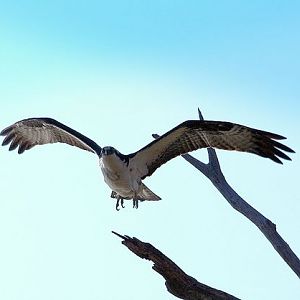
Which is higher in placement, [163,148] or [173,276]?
[163,148]

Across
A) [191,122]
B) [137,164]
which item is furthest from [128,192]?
[191,122]

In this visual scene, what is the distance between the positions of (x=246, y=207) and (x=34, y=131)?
488cm

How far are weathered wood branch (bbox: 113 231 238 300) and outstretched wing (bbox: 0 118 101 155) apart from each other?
3957 mm

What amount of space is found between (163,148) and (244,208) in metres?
2.02

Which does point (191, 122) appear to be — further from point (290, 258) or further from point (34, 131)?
point (34, 131)

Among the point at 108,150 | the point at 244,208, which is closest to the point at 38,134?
the point at 108,150

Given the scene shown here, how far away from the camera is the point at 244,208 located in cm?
1176

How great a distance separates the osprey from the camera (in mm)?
12242

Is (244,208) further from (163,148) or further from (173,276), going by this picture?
(173,276)

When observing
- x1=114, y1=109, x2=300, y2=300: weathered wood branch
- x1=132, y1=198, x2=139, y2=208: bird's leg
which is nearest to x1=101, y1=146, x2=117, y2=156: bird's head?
x1=132, y1=198, x2=139, y2=208: bird's leg

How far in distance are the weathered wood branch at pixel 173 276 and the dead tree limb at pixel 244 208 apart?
5.24 ft

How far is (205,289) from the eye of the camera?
9.98 metres

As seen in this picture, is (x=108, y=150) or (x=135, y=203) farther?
(x=135, y=203)

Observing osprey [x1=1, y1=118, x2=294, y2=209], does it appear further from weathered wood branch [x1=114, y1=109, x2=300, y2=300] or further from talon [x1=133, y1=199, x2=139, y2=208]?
weathered wood branch [x1=114, y1=109, x2=300, y2=300]
